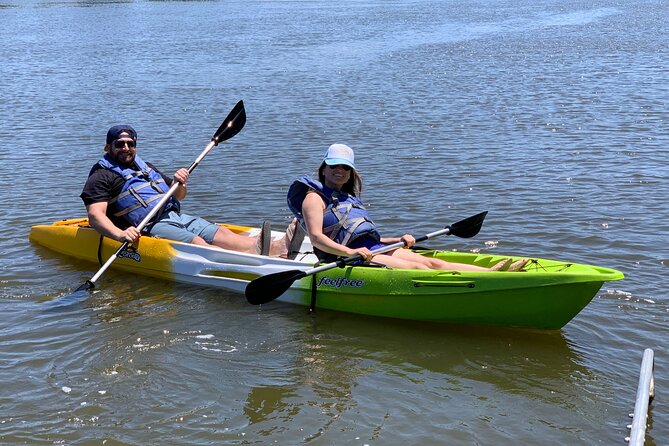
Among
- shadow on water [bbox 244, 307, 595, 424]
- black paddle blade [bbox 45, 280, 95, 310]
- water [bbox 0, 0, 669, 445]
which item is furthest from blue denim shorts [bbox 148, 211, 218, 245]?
shadow on water [bbox 244, 307, 595, 424]

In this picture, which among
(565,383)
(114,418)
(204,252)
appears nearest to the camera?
(114,418)

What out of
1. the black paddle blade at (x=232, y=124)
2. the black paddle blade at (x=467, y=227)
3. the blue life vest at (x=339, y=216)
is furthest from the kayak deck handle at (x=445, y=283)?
the black paddle blade at (x=232, y=124)

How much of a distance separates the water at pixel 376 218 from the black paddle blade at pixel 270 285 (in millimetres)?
243

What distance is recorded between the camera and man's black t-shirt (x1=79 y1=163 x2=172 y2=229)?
24.4 ft

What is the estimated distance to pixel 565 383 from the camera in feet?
18.4

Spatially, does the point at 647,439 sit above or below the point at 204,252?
below

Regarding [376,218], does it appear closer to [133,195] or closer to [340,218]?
[340,218]

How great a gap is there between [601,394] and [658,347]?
0.88 meters

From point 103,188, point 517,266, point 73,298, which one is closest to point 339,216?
point 517,266

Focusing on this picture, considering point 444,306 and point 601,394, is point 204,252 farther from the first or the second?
point 601,394

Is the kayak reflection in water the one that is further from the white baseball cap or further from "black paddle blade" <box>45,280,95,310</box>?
the white baseball cap

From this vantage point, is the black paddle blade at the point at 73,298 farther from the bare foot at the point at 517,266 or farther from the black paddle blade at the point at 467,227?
the bare foot at the point at 517,266

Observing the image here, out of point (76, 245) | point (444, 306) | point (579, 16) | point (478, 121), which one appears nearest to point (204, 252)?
point (76, 245)

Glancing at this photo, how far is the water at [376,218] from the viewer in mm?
5273
